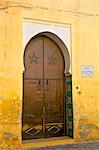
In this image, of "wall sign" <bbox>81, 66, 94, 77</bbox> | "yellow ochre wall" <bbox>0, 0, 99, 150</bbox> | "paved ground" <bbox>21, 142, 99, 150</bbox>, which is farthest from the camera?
"wall sign" <bbox>81, 66, 94, 77</bbox>

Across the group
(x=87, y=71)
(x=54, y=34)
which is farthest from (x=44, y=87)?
(x=54, y=34)

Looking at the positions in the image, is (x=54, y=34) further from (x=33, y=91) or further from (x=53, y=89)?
(x=33, y=91)

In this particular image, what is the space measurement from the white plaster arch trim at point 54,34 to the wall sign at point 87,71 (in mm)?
454

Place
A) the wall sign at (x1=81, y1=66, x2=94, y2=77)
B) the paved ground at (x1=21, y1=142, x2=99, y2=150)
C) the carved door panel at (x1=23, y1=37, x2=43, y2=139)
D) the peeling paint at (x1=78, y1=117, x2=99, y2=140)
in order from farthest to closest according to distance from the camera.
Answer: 1. the wall sign at (x1=81, y1=66, x2=94, y2=77)
2. the peeling paint at (x1=78, y1=117, x2=99, y2=140)
3. the carved door panel at (x1=23, y1=37, x2=43, y2=139)
4. the paved ground at (x1=21, y1=142, x2=99, y2=150)

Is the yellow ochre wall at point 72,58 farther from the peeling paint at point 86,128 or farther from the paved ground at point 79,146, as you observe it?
the paved ground at point 79,146

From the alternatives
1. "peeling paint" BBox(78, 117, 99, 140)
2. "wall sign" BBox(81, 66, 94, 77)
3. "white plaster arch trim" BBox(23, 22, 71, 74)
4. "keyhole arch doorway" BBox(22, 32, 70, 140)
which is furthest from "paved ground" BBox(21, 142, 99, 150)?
"white plaster arch trim" BBox(23, 22, 71, 74)

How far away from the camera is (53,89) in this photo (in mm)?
8375

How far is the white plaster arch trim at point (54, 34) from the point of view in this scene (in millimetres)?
7766

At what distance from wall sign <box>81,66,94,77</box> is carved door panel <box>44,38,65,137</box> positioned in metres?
0.63

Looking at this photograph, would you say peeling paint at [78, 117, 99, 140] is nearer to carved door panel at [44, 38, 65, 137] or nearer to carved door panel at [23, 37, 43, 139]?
carved door panel at [44, 38, 65, 137]

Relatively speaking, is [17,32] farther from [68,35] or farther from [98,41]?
[98,41]

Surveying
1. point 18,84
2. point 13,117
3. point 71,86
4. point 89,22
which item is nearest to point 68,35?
point 89,22

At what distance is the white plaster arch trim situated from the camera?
777 cm

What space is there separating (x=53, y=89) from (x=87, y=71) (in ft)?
3.79
